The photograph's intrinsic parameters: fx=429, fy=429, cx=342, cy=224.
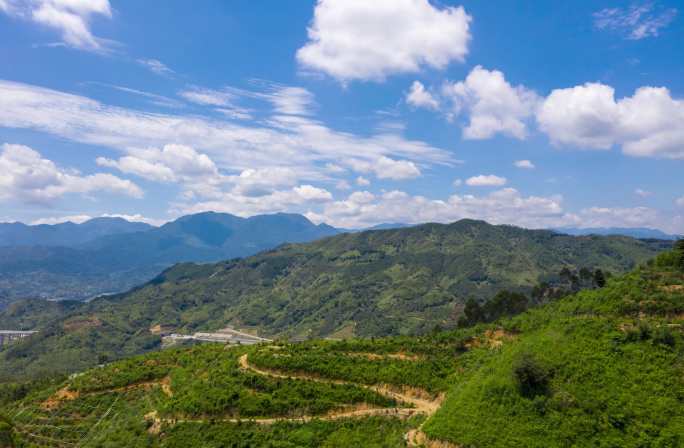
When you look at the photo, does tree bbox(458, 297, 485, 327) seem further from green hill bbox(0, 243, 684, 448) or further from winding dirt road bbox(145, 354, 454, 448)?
winding dirt road bbox(145, 354, 454, 448)

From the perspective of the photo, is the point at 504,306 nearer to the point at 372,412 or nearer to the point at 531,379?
the point at 372,412

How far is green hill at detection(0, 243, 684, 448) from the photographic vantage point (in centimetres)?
4034

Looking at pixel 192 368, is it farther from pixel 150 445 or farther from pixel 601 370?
pixel 601 370

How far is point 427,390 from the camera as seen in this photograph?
184 ft

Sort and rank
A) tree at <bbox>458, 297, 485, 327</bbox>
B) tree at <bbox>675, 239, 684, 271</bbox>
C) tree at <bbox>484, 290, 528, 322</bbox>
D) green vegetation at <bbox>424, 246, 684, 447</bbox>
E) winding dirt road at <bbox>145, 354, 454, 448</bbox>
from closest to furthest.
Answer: green vegetation at <bbox>424, 246, 684, 447</bbox>, winding dirt road at <bbox>145, 354, 454, 448</bbox>, tree at <bbox>675, 239, 684, 271</bbox>, tree at <bbox>484, 290, 528, 322</bbox>, tree at <bbox>458, 297, 485, 327</bbox>

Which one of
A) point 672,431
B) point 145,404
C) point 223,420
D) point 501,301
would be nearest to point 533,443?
point 672,431

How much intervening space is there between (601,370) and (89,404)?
2950 inches

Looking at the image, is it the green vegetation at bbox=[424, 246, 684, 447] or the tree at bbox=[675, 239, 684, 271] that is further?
the tree at bbox=[675, 239, 684, 271]

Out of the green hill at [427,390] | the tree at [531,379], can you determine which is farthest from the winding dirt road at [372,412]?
the tree at [531,379]

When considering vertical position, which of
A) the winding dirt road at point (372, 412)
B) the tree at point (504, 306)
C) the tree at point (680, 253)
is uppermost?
the tree at point (680, 253)

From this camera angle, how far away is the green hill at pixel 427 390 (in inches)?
1588

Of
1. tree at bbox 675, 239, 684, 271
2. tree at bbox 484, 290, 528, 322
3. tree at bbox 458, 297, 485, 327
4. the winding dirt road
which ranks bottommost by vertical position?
the winding dirt road

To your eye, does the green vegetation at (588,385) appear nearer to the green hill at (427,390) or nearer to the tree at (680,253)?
the green hill at (427,390)

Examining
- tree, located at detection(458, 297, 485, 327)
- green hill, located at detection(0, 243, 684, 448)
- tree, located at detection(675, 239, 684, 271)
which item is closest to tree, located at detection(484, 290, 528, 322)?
tree, located at detection(458, 297, 485, 327)
